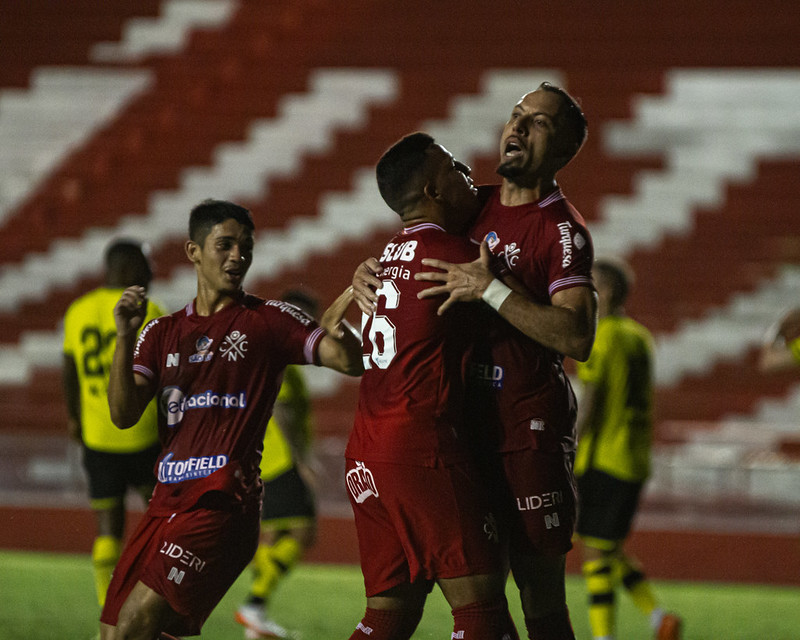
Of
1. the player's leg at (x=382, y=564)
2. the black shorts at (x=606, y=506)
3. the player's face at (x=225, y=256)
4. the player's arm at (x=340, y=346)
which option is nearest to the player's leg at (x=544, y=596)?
the player's leg at (x=382, y=564)

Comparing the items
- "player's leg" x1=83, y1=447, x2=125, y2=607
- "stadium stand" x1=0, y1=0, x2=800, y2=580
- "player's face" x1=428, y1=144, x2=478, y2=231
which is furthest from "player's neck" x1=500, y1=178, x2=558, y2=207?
"stadium stand" x1=0, y1=0, x2=800, y2=580

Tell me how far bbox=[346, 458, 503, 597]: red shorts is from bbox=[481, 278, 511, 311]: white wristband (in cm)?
46

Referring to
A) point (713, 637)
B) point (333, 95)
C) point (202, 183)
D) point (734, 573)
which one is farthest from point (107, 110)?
point (713, 637)

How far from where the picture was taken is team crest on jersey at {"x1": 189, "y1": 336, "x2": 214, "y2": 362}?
143 inches

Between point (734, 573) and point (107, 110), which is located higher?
point (107, 110)

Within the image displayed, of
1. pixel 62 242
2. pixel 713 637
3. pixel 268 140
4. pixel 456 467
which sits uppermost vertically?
pixel 268 140

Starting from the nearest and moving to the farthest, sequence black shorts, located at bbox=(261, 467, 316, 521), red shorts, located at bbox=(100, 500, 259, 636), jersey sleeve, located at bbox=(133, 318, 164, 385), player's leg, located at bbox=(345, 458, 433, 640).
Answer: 1. player's leg, located at bbox=(345, 458, 433, 640)
2. red shorts, located at bbox=(100, 500, 259, 636)
3. jersey sleeve, located at bbox=(133, 318, 164, 385)
4. black shorts, located at bbox=(261, 467, 316, 521)

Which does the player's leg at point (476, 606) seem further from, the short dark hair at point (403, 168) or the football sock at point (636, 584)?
the football sock at point (636, 584)

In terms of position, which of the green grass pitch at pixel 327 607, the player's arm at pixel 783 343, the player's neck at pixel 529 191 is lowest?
the green grass pitch at pixel 327 607

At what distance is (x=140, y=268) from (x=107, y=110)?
395 inches

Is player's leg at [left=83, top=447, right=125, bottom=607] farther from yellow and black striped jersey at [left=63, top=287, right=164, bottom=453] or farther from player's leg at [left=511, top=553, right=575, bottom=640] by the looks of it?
player's leg at [left=511, top=553, right=575, bottom=640]

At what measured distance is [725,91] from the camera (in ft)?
43.5

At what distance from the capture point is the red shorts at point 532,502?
346 centimetres

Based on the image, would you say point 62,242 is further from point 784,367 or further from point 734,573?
point 784,367
